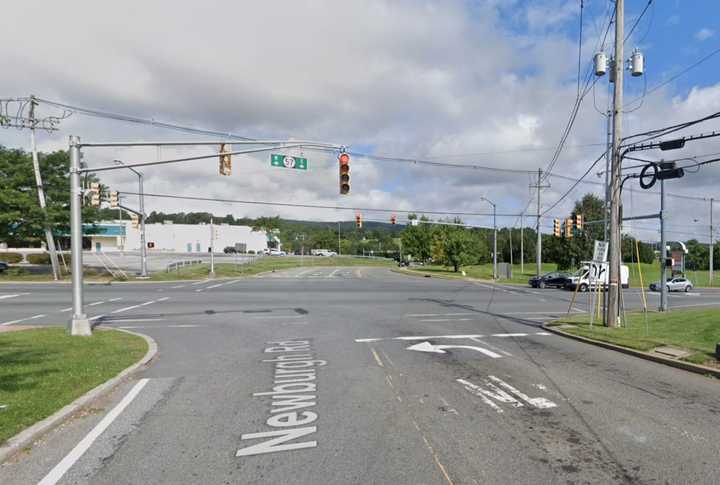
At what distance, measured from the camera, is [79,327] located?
12148mm

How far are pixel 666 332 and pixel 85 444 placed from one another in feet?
45.1

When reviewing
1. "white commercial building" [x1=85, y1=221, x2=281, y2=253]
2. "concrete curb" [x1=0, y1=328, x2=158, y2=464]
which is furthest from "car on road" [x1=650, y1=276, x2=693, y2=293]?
"white commercial building" [x1=85, y1=221, x2=281, y2=253]

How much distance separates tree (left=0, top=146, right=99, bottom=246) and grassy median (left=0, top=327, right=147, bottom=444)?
93.4 ft

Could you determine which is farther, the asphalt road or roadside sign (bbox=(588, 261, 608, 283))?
roadside sign (bbox=(588, 261, 608, 283))

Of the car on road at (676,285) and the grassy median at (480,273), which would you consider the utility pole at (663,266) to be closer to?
the car on road at (676,285)

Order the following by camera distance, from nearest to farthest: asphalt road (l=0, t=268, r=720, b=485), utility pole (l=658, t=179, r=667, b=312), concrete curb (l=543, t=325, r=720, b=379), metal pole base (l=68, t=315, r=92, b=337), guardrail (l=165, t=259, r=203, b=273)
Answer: asphalt road (l=0, t=268, r=720, b=485), concrete curb (l=543, t=325, r=720, b=379), metal pole base (l=68, t=315, r=92, b=337), utility pole (l=658, t=179, r=667, b=312), guardrail (l=165, t=259, r=203, b=273)

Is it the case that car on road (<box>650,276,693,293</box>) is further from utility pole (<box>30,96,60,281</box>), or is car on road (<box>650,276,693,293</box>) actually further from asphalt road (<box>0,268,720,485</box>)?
utility pole (<box>30,96,60,281</box>)

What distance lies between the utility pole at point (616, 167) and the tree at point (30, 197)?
35691 mm

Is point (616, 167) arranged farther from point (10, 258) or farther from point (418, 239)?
point (418, 239)

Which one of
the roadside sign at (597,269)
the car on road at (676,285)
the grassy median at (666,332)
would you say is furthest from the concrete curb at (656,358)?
the car on road at (676,285)

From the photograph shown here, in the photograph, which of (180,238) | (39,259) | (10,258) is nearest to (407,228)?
(180,238)

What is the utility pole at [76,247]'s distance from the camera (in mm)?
12180

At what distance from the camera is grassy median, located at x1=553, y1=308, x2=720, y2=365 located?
10.4 m

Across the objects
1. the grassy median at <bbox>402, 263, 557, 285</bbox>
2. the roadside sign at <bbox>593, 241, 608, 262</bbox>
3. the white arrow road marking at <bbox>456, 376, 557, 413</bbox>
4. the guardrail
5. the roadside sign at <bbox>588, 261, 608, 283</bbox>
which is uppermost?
the roadside sign at <bbox>593, 241, 608, 262</bbox>
